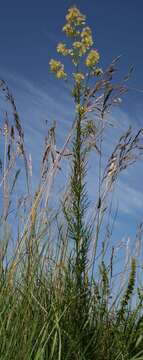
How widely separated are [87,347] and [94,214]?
0.88m

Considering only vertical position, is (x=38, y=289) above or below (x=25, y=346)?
above

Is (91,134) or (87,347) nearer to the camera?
(87,347)

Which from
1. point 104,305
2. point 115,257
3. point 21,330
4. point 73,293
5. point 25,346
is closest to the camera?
point 25,346

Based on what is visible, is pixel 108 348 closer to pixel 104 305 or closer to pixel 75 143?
pixel 104 305

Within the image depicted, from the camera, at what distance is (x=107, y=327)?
3441 millimetres

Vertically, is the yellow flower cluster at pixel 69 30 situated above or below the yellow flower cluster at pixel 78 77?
above

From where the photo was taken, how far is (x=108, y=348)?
332 cm

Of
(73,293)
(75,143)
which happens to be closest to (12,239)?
(73,293)

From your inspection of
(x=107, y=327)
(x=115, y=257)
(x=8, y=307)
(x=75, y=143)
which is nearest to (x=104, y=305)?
(x=107, y=327)

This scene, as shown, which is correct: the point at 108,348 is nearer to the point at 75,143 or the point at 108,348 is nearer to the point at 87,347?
the point at 87,347

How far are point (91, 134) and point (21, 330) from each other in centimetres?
115

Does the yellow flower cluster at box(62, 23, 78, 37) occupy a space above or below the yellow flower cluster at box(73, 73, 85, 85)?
above

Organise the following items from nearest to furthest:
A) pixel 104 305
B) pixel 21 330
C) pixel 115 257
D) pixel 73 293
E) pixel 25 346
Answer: pixel 25 346 → pixel 21 330 → pixel 73 293 → pixel 104 305 → pixel 115 257

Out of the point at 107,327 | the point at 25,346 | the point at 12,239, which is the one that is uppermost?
the point at 12,239
